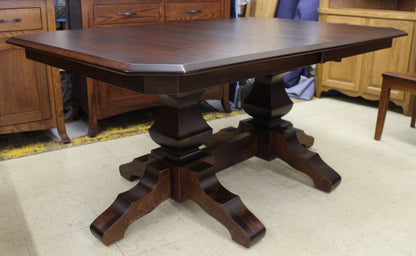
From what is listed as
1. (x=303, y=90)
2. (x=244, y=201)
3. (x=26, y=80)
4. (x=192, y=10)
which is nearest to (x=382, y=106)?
(x=303, y=90)

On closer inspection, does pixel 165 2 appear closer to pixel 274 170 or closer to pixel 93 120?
pixel 93 120

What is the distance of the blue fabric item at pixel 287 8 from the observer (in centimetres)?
388

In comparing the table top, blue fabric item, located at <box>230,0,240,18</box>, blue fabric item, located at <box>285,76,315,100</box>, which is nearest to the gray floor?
the table top

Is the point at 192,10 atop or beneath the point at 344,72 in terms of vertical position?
atop

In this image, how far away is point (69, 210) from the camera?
1.78 metres

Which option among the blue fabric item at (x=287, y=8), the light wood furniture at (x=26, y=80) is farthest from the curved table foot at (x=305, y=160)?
the blue fabric item at (x=287, y=8)

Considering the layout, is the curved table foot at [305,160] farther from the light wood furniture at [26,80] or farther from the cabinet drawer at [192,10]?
the light wood furniture at [26,80]

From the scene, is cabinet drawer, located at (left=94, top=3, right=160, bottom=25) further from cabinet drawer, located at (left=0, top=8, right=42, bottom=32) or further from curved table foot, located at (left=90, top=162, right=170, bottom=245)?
curved table foot, located at (left=90, top=162, right=170, bottom=245)

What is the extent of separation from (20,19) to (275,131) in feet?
4.80

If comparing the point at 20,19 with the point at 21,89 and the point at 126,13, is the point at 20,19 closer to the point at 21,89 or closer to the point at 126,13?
the point at 21,89

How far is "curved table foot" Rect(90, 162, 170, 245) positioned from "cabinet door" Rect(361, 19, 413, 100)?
85.6 inches

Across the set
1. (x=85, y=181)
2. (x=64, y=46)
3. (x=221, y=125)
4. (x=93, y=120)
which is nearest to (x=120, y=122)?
(x=93, y=120)

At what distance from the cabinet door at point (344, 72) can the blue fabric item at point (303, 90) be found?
120 millimetres

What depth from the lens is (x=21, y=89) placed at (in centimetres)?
237
